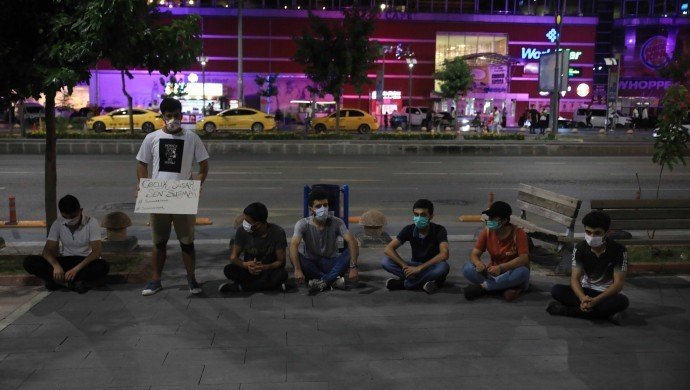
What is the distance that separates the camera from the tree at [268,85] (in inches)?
2068

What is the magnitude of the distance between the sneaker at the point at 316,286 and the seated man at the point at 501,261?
151cm

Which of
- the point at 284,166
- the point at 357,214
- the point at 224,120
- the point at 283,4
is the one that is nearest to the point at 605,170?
the point at 284,166

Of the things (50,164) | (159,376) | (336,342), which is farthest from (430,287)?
(50,164)

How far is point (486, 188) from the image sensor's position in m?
16.5

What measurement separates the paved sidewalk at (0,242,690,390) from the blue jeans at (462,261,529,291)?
6.5 inches

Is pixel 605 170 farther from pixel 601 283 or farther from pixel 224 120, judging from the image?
pixel 224 120

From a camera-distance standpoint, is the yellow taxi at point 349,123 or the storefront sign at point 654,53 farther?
the storefront sign at point 654,53

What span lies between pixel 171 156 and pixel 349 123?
3314cm

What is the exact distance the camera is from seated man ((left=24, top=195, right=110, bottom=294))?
6.95 m

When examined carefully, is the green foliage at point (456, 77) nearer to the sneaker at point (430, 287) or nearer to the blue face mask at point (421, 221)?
the blue face mask at point (421, 221)

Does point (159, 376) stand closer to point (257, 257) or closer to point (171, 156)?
A: point (257, 257)

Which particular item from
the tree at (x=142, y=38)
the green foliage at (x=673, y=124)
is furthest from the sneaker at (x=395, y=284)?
the green foliage at (x=673, y=124)

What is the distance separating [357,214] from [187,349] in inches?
297

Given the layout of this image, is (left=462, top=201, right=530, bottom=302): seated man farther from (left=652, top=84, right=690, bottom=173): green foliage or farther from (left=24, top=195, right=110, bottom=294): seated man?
(left=24, top=195, right=110, bottom=294): seated man
